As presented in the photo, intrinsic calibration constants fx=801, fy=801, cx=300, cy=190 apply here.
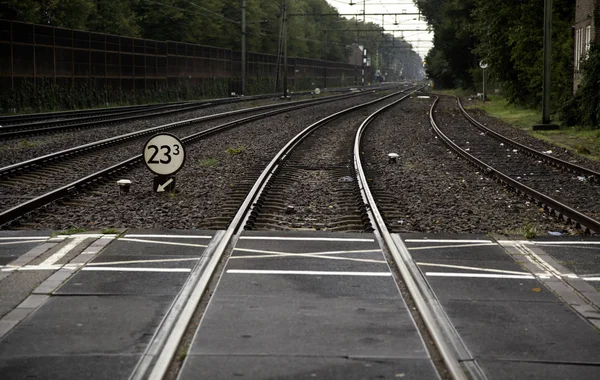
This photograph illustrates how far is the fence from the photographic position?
40406 mm

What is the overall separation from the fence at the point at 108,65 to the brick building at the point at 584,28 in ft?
86.7

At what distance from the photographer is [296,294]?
6633 millimetres

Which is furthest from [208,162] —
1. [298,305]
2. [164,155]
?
[298,305]

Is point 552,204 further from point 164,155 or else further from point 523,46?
point 523,46

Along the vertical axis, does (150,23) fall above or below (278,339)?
above

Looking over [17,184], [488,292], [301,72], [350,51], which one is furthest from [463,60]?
[350,51]

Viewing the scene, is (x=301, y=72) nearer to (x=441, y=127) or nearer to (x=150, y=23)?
(x=150, y=23)

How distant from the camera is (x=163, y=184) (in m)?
12.9

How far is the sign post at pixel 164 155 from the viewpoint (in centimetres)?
1266

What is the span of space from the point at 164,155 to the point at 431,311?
750cm

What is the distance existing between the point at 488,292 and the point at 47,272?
3.93 meters

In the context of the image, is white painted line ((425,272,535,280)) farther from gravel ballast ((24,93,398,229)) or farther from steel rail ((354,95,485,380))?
gravel ballast ((24,93,398,229))

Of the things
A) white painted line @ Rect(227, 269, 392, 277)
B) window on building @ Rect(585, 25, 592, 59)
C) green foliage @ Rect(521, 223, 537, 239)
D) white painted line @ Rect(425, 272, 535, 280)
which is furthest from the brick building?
white painted line @ Rect(227, 269, 392, 277)

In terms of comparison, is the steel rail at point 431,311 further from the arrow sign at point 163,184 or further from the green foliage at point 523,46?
the green foliage at point 523,46
